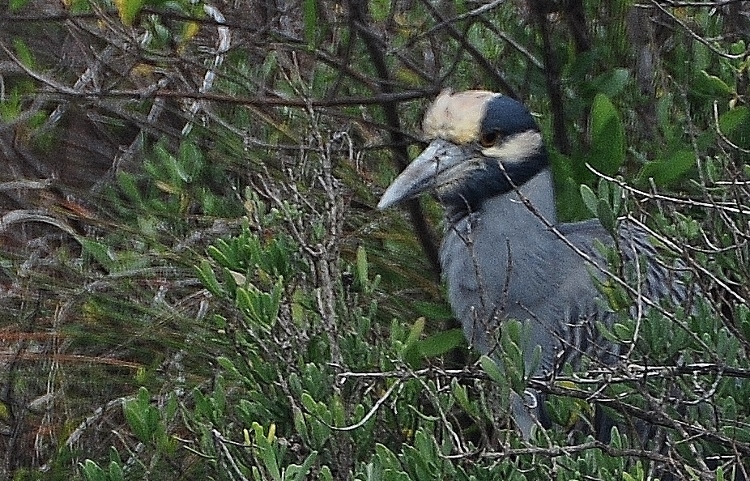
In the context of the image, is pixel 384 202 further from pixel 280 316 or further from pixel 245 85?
pixel 245 85

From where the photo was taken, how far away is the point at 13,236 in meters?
4.35

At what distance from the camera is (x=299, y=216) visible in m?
2.42

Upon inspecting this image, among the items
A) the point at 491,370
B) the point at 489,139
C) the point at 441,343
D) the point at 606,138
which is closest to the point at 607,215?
the point at 491,370

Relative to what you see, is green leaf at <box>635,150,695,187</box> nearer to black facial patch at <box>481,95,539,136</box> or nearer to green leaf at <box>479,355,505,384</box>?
black facial patch at <box>481,95,539,136</box>

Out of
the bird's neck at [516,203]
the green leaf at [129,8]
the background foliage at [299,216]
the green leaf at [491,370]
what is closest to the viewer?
the green leaf at [491,370]

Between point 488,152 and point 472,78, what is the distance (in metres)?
0.70

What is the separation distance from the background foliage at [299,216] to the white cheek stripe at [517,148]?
0.14 metres

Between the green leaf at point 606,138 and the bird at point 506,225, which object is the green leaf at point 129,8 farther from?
the green leaf at point 606,138

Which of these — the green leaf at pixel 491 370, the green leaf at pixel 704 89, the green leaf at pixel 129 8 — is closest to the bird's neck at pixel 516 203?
the green leaf at pixel 704 89

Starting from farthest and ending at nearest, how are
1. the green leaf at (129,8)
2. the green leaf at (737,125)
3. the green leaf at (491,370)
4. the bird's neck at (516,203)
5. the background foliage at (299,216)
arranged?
1. the bird's neck at (516,203)
2. the green leaf at (737,125)
3. the green leaf at (129,8)
4. the background foliage at (299,216)
5. the green leaf at (491,370)

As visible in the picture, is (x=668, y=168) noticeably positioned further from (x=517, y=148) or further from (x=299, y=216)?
(x=299, y=216)

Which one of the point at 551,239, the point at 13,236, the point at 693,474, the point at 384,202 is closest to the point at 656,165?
the point at 551,239

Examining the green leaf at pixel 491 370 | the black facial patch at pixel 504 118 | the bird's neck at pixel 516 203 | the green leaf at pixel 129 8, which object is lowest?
the green leaf at pixel 491 370

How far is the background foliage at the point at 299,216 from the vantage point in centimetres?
232
